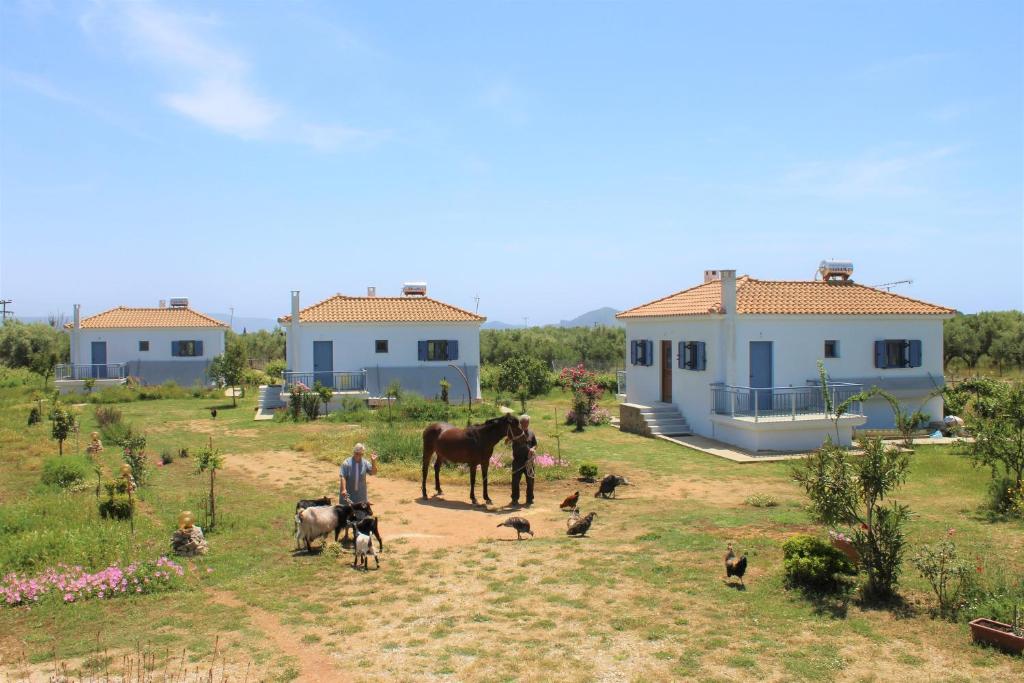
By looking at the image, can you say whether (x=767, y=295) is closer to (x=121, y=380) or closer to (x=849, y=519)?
(x=849, y=519)

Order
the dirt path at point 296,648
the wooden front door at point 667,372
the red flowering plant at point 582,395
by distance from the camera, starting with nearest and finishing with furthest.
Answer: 1. the dirt path at point 296,648
2. the red flowering plant at point 582,395
3. the wooden front door at point 667,372

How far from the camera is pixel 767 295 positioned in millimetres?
23281

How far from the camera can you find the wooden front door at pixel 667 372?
24.7 metres

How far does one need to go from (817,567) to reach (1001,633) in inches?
76.7

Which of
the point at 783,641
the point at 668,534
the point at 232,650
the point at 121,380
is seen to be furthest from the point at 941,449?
the point at 121,380

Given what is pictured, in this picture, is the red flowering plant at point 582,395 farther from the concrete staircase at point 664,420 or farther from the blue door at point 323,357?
the blue door at point 323,357

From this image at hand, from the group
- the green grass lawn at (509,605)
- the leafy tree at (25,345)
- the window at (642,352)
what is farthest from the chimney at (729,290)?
the leafy tree at (25,345)

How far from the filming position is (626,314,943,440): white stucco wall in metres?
21.7

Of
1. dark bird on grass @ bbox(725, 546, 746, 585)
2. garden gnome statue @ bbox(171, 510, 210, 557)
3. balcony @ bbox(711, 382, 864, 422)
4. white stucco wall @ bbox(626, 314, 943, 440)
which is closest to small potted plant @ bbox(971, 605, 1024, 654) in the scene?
dark bird on grass @ bbox(725, 546, 746, 585)

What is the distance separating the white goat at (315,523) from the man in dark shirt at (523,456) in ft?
11.6

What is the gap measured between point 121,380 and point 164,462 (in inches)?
905

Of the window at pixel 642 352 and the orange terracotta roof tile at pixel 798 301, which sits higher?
the orange terracotta roof tile at pixel 798 301

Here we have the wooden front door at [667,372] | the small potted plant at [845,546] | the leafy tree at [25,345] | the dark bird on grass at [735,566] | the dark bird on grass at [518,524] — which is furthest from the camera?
the leafy tree at [25,345]

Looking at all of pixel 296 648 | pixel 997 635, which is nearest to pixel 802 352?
pixel 997 635
